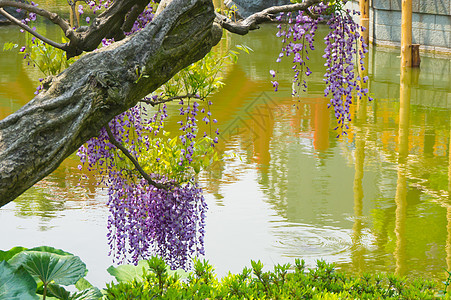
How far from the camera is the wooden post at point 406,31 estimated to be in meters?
14.5

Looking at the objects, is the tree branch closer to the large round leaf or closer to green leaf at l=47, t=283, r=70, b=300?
the large round leaf

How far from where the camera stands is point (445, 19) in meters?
15.9

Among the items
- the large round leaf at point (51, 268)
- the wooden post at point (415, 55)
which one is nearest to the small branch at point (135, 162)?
the large round leaf at point (51, 268)

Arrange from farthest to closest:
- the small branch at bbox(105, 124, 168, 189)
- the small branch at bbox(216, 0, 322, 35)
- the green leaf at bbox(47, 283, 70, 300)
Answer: the small branch at bbox(105, 124, 168, 189), the small branch at bbox(216, 0, 322, 35), the green leaf at bbox(47, 283, 70, 300)

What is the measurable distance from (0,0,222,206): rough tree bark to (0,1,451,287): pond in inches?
107

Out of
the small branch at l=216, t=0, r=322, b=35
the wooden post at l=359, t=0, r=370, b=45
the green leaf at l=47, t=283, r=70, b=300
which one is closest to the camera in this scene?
the green leaf at l=47, t=283, r=70, b=300

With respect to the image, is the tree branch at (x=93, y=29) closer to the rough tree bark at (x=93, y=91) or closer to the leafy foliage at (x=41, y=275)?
the rough tree bark at (x=93, y=91)

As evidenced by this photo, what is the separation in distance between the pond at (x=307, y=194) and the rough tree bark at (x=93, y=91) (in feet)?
8.90

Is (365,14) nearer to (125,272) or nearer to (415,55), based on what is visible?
(415,55)

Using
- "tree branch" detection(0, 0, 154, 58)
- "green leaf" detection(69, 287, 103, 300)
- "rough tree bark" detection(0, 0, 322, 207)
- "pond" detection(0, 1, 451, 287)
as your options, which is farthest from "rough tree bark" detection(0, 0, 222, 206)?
"pond" detection(0, 1, 451, 287)

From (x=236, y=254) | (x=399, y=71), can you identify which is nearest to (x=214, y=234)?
(x=236, y=254)

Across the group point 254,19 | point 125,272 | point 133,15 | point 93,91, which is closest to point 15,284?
point 125,272

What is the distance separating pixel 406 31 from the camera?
574 inches

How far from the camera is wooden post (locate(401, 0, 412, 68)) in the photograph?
1446 centimetres
